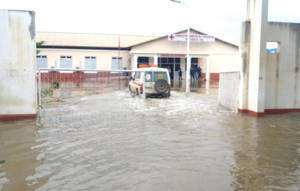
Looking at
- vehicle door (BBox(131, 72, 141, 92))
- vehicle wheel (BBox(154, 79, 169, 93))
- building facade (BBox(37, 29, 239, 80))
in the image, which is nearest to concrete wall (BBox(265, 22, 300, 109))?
vehicle wheel (BBox(154, 79, 169, 93))

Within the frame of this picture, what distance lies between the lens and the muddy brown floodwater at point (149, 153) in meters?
4.66

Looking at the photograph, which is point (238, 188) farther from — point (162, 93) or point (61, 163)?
point (162, 93)

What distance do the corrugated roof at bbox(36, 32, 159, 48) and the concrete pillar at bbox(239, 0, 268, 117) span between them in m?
25.3

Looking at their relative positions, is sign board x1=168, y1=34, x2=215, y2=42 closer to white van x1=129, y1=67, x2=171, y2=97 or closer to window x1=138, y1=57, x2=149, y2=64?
window x1=138, y1=57, x2=149, y2=64

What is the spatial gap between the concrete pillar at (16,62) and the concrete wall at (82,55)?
2543cm

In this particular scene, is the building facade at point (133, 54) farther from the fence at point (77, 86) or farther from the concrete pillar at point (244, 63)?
the concrete pillar at point (244, 63)

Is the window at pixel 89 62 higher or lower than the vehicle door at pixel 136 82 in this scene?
higher

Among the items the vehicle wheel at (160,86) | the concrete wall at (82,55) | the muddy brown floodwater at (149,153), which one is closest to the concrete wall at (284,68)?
A: the muddy brown floodwater at (149,153)

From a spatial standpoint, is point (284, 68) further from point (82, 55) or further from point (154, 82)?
point (82, 55)

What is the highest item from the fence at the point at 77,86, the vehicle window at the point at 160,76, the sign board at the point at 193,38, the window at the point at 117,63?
the sign board at the point at 193,38

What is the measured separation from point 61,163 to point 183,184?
2.45m

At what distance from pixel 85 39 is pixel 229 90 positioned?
95.4 feet

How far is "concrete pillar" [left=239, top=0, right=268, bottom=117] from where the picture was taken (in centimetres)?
1061

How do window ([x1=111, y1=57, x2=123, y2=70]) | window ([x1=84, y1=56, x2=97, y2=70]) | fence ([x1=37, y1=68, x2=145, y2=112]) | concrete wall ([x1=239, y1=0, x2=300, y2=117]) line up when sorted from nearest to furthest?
concrete wall ([x1=239, y1=0, x2=300, y2=117]), fence ([x1=37, y1=68, x2=145, y2=112]), window ([x1=84, y1=56, x2=97, y2=70]), window ([x1=111, y1=57, x2=123, y2=70])
